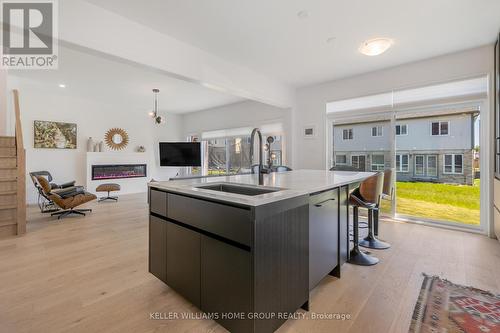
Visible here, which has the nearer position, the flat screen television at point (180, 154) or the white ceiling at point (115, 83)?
the white ceiling at point (115, 83)

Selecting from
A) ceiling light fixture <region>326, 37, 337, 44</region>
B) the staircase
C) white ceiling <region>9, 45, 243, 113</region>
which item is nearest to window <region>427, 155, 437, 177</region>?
ceiling light fixture <region>326, 37, 337, 44</region>

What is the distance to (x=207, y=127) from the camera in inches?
313

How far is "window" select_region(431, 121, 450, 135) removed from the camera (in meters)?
3.82

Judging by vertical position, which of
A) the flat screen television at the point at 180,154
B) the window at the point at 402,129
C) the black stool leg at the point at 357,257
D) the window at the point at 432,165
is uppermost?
the window at the point at 402,129

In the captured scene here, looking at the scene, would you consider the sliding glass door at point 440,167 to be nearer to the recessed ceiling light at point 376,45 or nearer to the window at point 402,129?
the window at point 402,129

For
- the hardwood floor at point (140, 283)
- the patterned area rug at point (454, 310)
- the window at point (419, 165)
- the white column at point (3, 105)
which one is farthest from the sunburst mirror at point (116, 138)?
the patterned area rug at point (454, 310)

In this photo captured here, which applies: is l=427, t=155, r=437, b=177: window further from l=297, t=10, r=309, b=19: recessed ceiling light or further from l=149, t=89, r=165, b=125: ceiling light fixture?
l=149, t=89, r=165, b=125: ceiling light fixture

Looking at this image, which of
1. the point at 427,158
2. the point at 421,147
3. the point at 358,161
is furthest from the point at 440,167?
the point at 358,161

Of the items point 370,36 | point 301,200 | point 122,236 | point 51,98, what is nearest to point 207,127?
point 51,98

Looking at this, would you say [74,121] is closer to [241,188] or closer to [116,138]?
[116,138]

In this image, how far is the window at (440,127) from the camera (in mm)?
3820

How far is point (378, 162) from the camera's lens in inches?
175

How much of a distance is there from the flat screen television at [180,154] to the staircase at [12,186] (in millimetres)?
4115

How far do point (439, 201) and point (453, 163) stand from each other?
2.37 feet
